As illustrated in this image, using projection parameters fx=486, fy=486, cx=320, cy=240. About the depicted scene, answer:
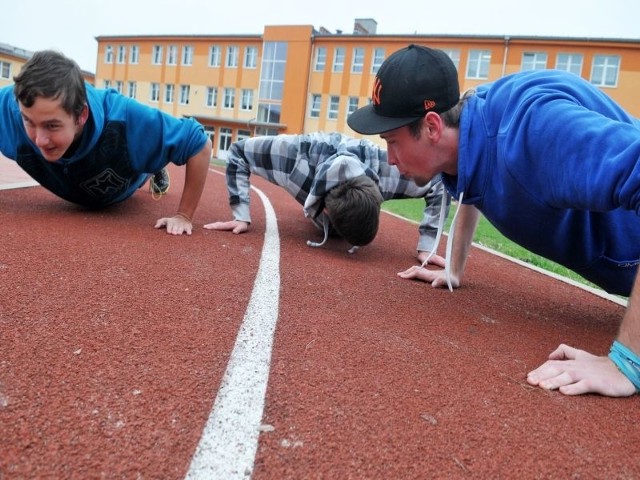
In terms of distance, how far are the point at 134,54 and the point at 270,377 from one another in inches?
2114

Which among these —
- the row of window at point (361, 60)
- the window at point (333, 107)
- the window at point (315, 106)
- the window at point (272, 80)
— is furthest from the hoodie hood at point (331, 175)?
the window at point (272, 80)

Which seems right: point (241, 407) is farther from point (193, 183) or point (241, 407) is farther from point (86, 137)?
point (193, 183)

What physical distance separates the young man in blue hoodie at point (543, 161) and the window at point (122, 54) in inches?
2103

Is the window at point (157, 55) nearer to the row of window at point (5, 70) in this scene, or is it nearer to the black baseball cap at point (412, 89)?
the row of window at point (5, 70)

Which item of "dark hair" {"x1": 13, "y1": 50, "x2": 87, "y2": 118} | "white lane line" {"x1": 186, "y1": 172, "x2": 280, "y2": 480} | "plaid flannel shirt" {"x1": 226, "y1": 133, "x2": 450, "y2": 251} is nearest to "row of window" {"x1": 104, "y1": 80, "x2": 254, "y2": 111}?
"plaid flannel shirt" {"x1": 226, "y1": 133, "x2": 450, "y2": 251}

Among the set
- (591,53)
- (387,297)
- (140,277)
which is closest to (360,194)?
(387,297)

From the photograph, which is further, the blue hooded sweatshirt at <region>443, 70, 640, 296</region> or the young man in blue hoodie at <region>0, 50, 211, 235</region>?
the young man in blue hoodie at <region>0, 50, 211, 235</region>

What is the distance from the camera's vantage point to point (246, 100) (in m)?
44.6

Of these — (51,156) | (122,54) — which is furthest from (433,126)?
(122,54)

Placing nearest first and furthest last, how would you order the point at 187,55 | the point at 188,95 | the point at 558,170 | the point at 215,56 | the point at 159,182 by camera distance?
the point at 558,170 → the point at 159,182 → the point at 215,56 → the point at 187,55 → the point at 188,95

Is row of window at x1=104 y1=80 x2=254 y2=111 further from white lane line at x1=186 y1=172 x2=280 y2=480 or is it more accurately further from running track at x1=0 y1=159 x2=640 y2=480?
white lane line at x1=186 y1=172 x2=280 y2=480

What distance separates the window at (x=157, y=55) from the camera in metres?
47.1

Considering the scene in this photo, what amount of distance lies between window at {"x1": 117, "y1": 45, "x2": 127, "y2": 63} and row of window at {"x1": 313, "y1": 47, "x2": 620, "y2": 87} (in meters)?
21.0

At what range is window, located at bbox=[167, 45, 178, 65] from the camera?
4653 cm
